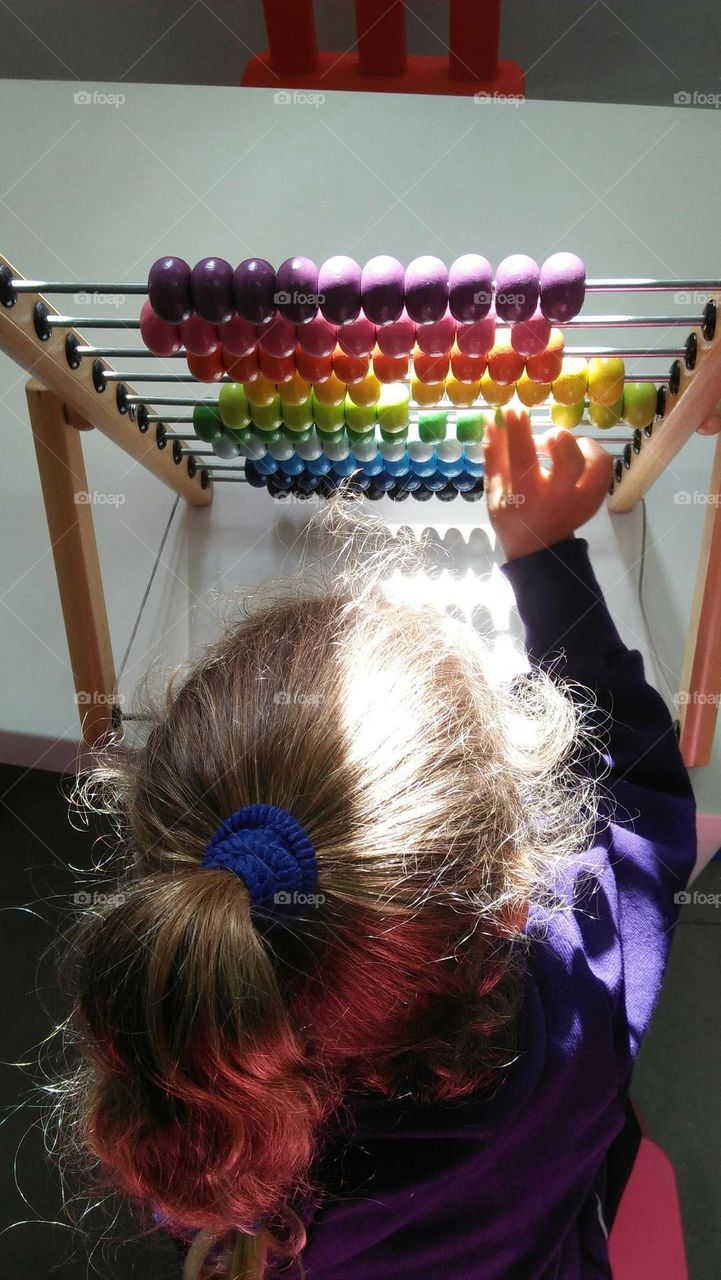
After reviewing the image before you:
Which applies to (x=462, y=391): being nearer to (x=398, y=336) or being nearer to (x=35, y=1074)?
(x=398, y=336)

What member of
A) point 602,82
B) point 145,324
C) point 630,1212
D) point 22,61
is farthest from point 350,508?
point 22,61

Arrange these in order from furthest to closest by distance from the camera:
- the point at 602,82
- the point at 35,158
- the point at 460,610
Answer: the point at 602,82 → the point at 35,158 → the point at 460,610

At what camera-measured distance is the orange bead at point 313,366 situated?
839 mm

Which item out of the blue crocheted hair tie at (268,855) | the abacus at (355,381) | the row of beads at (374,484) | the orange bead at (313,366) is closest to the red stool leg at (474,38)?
the abacus at (355,381)

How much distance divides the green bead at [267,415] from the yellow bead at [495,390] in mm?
189

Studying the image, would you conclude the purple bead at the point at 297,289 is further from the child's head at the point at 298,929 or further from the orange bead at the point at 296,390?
the child's head at the point at 298,929

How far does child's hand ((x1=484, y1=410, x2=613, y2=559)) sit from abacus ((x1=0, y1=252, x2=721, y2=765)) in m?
0.05

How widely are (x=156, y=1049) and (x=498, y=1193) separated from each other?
0.96 ft

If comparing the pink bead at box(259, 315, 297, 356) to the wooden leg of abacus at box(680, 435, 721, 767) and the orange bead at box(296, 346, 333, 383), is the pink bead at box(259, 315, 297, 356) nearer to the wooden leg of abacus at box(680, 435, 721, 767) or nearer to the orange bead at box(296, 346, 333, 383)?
the orange bead at box(296, 346, 333, 383)

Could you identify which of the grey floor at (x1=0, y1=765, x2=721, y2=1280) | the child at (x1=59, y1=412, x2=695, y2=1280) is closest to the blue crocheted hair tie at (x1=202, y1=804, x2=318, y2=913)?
the child at (x1=59, y1=412, x2=695, y2=1280)

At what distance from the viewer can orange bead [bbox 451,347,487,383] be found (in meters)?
0.85

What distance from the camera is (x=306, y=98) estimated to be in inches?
50.1

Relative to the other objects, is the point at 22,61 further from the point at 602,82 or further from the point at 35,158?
the point at 602,82

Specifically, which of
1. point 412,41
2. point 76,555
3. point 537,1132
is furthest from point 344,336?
point 412,41
